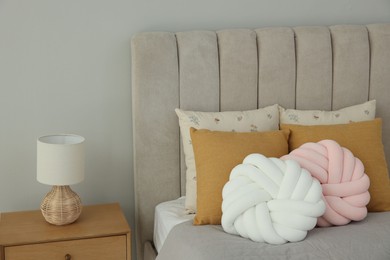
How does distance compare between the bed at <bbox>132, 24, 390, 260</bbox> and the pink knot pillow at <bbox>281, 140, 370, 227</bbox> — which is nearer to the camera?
the pink knot pillow at <bbox>281, 140, 370, 227</bbox>

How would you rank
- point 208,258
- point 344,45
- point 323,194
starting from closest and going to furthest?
point 208,258 < point 323,194 < point 344,45

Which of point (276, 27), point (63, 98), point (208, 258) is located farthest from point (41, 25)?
point (208, 258)

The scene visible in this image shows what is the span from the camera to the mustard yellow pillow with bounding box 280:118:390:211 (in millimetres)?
2770

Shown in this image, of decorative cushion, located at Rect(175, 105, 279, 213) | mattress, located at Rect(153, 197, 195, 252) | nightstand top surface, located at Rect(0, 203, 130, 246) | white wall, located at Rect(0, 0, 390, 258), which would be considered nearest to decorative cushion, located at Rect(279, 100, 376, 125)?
decorative cushion, located at Rect(175, 105, 279, 213)

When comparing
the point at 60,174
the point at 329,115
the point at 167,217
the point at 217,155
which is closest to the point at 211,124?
the point at 217,155

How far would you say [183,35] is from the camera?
2.94 metres

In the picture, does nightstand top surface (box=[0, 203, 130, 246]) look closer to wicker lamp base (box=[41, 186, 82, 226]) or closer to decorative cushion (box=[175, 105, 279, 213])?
wicker lamp base (box=[41, 186, 82, 226])

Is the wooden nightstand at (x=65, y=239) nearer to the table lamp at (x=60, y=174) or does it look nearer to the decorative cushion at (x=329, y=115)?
the table lamp at (x=60, y=174)

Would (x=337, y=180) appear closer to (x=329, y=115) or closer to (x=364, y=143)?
(x=364, y=143)

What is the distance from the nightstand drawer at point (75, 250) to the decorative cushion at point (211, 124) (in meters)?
0.32

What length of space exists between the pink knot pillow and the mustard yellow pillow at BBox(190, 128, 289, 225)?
13cm

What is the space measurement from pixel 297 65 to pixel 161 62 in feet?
2.00

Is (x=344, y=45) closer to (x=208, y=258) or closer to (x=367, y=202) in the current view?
(x=367, y=202)

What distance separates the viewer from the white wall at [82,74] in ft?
9.48
